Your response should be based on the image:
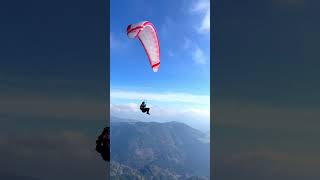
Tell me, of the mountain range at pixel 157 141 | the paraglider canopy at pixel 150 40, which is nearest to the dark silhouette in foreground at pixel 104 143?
the mountain range at pixel 157 141

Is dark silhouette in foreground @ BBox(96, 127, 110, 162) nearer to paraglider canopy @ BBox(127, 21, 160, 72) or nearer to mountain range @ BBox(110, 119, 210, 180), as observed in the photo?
mountain range @ BBox(110, 119, 210, 180)

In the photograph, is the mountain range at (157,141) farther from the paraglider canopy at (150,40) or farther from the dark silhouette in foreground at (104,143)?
the paraglider canopy at (150,40)

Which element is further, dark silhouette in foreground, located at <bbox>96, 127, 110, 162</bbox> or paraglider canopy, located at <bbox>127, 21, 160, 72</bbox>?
dark silhouette in foreground, located at <bbox>96, 127, 110, 162</bbox>

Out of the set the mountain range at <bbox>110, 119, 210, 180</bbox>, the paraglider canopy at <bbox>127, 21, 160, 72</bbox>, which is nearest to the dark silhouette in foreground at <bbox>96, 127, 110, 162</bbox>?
the mountain range at <bbox>110, 119, 210, 180</bbox>

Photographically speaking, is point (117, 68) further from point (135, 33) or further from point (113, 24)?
point (135, 33)

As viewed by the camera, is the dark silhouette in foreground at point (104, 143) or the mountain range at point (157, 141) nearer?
the dark silhouette in foreground at point (104, 143)

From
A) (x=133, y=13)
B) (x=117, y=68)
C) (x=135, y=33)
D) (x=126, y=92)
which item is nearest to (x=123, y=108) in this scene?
(x=126, y=92)

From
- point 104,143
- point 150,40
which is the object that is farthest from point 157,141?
point 150,40

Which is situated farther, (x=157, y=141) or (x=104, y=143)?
(x=157, y=141)

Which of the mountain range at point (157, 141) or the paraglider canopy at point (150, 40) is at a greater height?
the paraglider canopy at point (150, 40)

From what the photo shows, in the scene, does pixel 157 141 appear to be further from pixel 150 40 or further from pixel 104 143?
pixel 150 40

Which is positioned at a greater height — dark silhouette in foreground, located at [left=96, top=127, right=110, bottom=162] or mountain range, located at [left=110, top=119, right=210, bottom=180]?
dark silhouette in foreground, located at [left=96, top=127, right=110, bottom=162]
